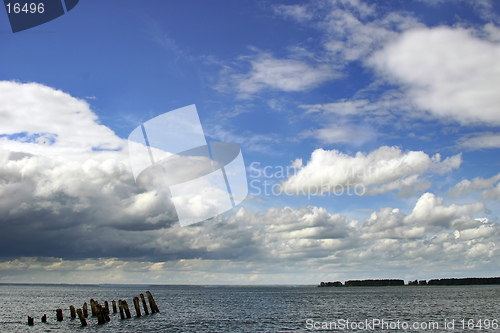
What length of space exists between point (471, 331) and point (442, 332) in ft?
10.2

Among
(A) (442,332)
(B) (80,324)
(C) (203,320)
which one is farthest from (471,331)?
(B) (80,324)

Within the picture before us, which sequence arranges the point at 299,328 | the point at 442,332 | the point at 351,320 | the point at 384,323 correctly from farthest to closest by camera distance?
the point at 351,320, the point at 384,323, the point at 299,328, the point at 442,332

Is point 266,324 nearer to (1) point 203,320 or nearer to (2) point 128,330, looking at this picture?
(1) point 203,320

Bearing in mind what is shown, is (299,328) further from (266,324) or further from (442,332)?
(442,332)

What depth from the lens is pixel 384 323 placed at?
4912 cm

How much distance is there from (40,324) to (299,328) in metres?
31.5

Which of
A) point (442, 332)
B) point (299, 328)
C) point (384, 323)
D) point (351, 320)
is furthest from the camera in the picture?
point (351, 320)

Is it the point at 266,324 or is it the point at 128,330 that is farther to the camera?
the point at 266,324
